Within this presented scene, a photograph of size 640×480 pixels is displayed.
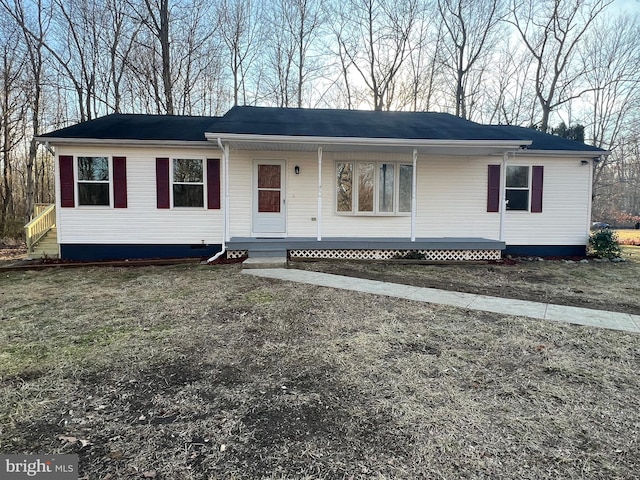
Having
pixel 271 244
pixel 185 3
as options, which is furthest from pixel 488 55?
pixel 271 244

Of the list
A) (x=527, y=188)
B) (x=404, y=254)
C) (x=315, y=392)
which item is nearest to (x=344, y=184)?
(x=404, y=254)

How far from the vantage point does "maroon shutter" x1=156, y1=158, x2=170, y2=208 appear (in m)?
9.16

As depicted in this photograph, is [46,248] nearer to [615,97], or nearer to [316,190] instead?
[316,190]

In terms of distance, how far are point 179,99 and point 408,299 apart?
703 inches

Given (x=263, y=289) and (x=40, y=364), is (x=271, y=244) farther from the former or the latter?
(x=40, y=364)

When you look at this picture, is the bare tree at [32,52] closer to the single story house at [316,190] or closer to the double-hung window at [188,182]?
the single story house at [316,190]

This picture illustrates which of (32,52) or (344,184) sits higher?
(32,52)

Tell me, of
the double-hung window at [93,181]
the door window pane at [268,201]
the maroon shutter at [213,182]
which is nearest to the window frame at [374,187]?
the door window pane at [268,201]

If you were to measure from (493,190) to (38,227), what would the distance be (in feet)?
40.1

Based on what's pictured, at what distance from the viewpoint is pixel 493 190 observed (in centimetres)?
997

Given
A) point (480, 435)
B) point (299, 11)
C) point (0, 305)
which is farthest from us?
point (299, 11)

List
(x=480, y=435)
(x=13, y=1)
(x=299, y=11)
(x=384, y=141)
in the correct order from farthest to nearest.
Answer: (x=299, y=11) → (x=13, y=1) → (x=384, y=141) → (x=480, y=435)

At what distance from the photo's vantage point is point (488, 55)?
21.1 meters

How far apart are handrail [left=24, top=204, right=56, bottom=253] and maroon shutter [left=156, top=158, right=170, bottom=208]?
11.2 ft
